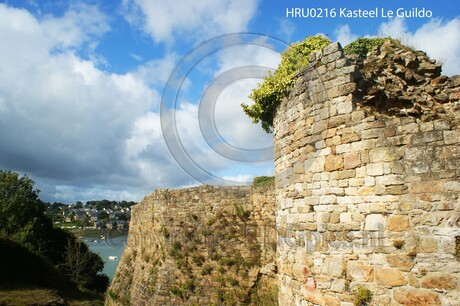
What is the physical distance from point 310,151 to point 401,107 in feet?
4.92

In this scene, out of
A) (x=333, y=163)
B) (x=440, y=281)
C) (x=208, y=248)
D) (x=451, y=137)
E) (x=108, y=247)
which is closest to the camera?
(x=440, y=281)

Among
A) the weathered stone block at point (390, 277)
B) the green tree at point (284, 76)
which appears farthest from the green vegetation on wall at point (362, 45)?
the weathered stone block at point (390, 277)

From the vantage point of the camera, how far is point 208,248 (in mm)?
12664

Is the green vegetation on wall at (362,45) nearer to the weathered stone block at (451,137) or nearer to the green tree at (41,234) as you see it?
the weathered stone block at (451,137)

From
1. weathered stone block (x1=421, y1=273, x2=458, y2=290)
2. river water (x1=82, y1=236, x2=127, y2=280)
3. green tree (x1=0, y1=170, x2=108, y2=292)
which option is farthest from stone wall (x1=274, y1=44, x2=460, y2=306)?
green tree (x1=0, y1=170, x2=108, y2=292)

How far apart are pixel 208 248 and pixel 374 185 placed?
8.34 meters

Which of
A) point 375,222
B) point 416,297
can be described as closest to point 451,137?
point 375,222

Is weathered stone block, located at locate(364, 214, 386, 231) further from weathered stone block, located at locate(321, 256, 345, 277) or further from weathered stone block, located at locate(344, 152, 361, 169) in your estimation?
weathered stone block, located at locate(344, 152, 361, 169)

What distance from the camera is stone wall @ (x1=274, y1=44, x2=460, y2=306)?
4945 millimetres

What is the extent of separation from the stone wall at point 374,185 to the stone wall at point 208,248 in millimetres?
5097

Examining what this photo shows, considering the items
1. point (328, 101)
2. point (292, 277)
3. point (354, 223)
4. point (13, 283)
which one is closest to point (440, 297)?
point (354, 223)

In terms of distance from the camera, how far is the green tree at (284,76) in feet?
23.0

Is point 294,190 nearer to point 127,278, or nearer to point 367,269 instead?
point 367,269

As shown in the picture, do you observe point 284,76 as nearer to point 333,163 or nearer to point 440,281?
point 333,163
